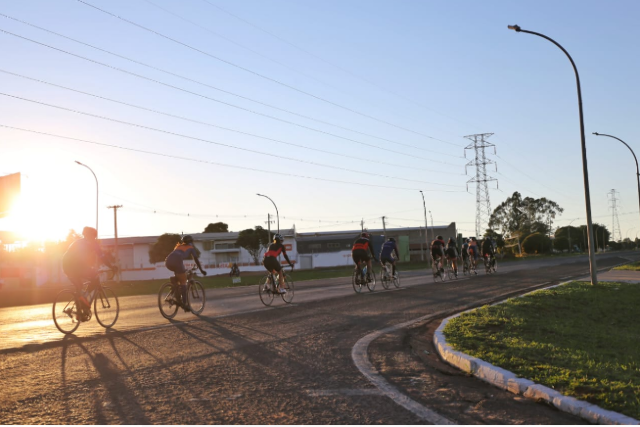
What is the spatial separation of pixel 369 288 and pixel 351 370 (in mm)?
13153

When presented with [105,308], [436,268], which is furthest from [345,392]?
[436,268]

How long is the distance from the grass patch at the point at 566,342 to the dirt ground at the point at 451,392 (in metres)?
0.40

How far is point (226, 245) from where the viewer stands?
10694cm

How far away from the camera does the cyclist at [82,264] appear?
1089 cm

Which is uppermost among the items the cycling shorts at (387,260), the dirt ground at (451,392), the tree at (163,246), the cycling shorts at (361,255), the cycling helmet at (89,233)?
the tree at (163,246)

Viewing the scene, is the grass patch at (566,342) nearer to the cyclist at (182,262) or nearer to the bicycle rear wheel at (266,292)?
the bicycle rear wheel at (266,292)

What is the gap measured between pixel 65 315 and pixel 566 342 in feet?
28.5

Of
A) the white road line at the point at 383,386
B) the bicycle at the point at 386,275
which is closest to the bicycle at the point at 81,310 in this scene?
the white road line at the point at 383,386

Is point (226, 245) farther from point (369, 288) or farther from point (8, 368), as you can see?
point (8, 368)

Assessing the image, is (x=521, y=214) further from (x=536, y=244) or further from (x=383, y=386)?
(x=383, y=386)

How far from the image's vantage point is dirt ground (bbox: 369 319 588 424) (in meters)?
4.84

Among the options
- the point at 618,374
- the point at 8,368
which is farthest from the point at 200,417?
the point at 618,374

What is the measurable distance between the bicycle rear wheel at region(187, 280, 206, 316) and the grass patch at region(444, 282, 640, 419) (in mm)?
5907

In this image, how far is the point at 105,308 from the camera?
1149 centimetres
